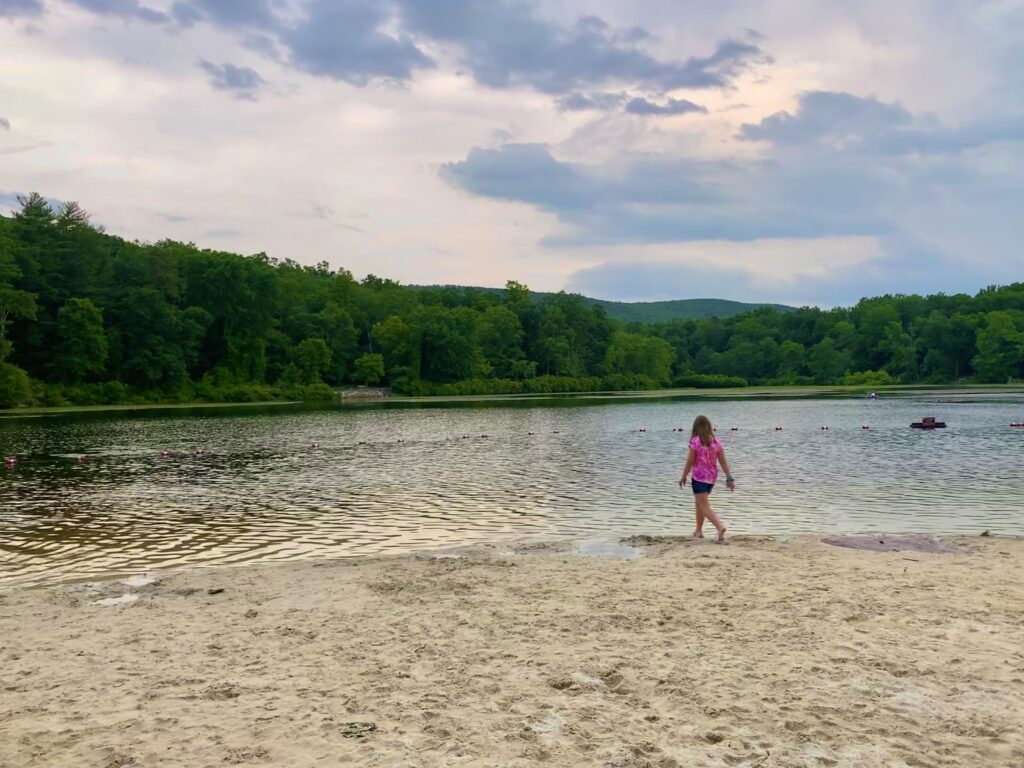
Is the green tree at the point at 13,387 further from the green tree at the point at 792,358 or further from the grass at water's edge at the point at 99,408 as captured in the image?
the green tree at the point at 792,358

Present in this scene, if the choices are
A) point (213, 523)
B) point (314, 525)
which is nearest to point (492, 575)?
point (314, 525)

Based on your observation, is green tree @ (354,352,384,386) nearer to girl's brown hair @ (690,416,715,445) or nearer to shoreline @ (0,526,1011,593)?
shoreline @ (0,526,1011,593)

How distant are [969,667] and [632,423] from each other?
45.9 meters

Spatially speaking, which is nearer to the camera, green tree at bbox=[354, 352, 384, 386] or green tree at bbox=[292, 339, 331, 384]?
green tree at bbox=[292, 339, 331, 384]

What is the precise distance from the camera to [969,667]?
6770 millimetres

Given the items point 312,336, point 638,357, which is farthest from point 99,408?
point 638,357

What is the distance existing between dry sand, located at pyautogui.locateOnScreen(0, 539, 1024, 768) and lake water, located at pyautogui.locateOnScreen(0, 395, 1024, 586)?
4010 millimetres

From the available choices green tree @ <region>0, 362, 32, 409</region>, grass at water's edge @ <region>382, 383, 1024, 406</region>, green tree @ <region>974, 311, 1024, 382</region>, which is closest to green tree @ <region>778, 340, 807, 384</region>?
green tree @ <region>974, 311, 1024, 382</region>

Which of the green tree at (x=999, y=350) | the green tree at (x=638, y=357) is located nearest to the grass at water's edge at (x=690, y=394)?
the green tree at (x=999, y=350)

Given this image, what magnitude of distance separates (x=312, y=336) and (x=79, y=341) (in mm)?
43145

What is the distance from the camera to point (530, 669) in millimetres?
6949

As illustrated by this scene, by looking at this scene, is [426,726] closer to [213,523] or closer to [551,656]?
[551,656]

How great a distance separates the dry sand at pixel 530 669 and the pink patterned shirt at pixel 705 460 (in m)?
2.67

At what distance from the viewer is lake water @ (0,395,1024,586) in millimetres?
14844
